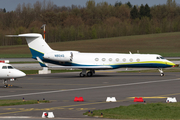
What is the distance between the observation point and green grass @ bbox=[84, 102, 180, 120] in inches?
637

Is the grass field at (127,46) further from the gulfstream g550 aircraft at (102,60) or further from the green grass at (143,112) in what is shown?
the green grass at (143,112)

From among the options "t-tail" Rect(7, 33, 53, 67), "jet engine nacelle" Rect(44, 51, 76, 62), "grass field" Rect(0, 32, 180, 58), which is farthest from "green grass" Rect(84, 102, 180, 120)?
"grass field" Rect(0, 32, 180, 58)

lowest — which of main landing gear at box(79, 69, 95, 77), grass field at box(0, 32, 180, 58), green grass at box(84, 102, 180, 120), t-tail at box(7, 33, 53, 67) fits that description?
green grass at box(84, 102, 180, 120)

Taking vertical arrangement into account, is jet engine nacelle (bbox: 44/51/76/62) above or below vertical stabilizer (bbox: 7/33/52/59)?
below

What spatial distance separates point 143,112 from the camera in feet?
56.4

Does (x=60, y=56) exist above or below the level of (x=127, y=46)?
below

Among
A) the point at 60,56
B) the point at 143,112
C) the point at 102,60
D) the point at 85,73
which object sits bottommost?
the point at 143,112

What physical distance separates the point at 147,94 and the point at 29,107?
10.1 meters

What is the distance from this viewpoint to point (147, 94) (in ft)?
81.4

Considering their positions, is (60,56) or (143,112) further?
(60,56)

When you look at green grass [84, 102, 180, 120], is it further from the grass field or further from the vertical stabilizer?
the grass field

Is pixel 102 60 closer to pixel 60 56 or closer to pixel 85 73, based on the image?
pixel 85 73

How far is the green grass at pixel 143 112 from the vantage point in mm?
16188

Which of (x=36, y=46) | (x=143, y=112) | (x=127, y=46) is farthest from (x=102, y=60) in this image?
(x=127, y=46)
